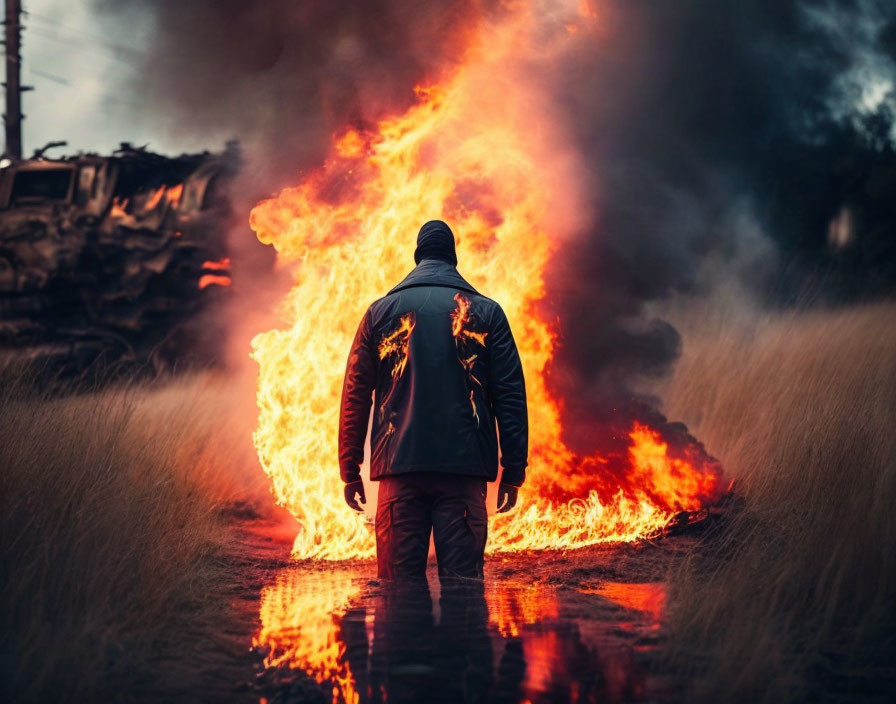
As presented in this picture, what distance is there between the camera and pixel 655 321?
8977 mm

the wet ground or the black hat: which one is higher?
the black hat

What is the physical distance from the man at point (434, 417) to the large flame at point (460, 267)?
93.6 inches

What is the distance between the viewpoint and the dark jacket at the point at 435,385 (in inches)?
189

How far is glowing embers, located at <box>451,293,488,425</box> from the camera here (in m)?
4.97

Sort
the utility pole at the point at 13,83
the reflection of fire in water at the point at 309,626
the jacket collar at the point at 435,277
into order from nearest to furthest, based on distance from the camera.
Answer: the reflection of fire in water at the point at 309,626
the jacket collar at the point at 435,277
the utility pole at the point at 13,83

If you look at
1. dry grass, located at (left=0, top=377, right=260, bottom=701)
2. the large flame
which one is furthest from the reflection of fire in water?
the large flame

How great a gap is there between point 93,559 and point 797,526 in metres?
4.14

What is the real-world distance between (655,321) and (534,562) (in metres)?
3.14

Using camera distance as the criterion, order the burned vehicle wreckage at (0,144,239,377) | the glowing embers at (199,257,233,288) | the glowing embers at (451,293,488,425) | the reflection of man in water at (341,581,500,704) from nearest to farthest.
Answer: the reflection of man in water at (341,581,500,704), the glowing embers at (451,293,488,425), the burned vehicle wreckage at (0,144,239,377), the glowing embers at (199,257,233,288)

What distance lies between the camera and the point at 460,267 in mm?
7887

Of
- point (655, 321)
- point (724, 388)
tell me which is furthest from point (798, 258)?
point (655, 321)

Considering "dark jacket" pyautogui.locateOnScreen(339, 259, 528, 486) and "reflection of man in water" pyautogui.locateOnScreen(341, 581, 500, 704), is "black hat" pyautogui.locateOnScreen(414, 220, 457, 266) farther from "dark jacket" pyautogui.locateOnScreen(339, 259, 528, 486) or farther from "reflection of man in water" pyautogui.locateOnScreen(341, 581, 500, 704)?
"reflection of man in water" pyautogui.locateOnScreen(341, 581, 500, 704)

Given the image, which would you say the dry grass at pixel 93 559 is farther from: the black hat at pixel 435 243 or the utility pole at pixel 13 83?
the utility pole at pixel 13 83

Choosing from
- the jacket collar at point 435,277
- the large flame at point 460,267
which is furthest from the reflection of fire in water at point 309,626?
the jacket collar at point 435,277
